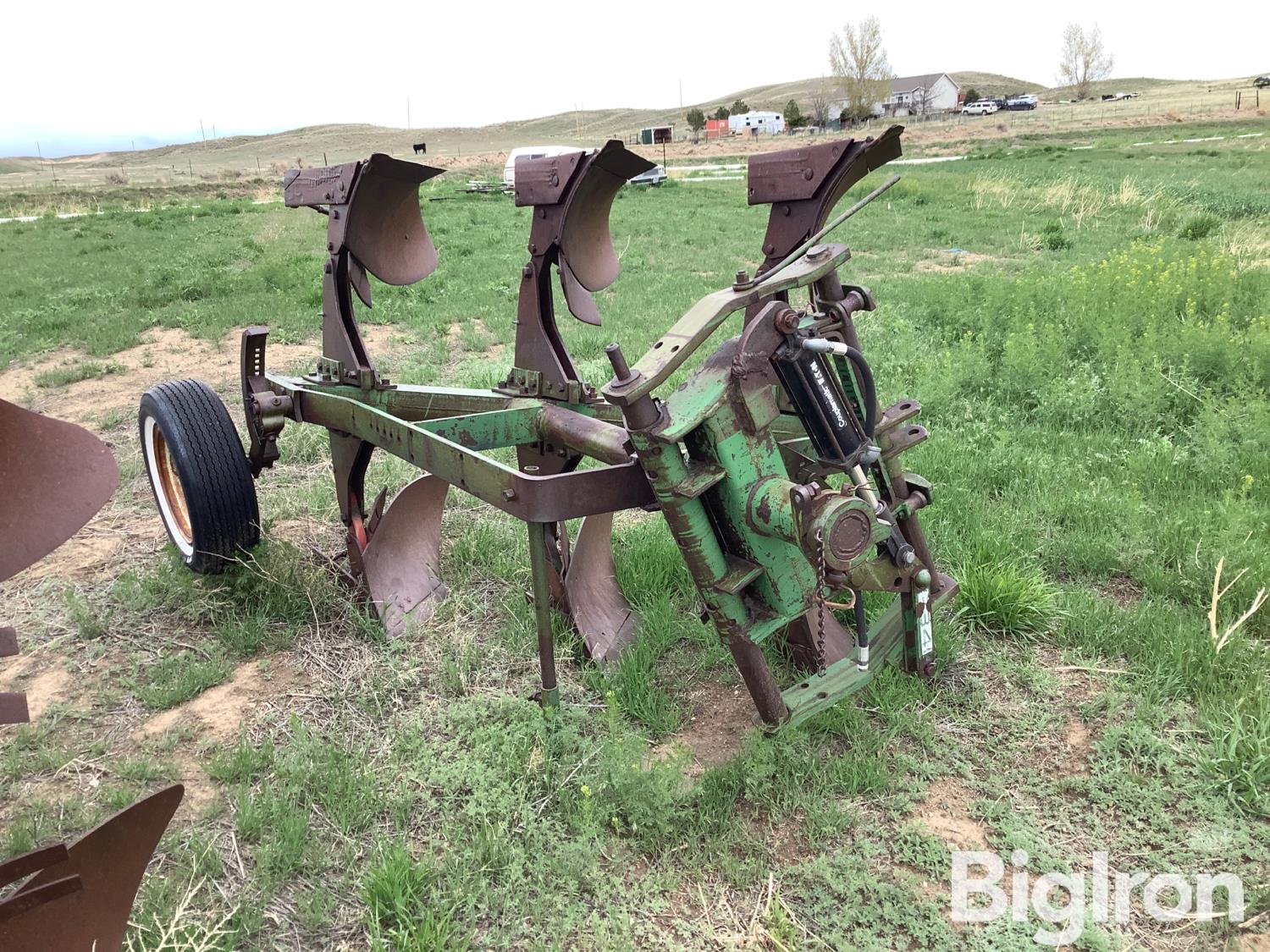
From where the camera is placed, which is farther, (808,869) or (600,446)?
(600,446)

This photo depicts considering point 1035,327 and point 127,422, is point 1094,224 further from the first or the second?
point 127,422

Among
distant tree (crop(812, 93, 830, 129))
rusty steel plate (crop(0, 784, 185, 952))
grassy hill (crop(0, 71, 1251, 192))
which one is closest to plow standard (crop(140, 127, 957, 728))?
rusty steel plate (crop(0, 784, 185, 952))

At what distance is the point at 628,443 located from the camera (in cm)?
254

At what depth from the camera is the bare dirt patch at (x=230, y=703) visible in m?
2.91

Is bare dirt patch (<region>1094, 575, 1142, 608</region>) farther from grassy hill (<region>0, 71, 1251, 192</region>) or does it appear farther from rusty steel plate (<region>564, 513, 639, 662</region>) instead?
grassy hill (<region>0, 71, 1251, 192</region>)

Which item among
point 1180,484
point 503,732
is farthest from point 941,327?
point 503,732

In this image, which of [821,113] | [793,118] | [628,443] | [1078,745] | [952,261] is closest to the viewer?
[628,443]

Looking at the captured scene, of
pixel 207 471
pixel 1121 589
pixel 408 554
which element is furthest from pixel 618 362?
pixel 1121 589

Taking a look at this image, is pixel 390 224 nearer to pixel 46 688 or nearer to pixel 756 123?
pixel 46 688

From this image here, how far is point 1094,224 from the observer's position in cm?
1220

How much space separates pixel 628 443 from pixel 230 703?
171cm

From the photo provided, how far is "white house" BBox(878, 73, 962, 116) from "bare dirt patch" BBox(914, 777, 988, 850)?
95.0 meters

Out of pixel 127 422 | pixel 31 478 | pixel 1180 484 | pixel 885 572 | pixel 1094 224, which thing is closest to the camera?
pixel 31 478

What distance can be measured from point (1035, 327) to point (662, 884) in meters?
5.48
